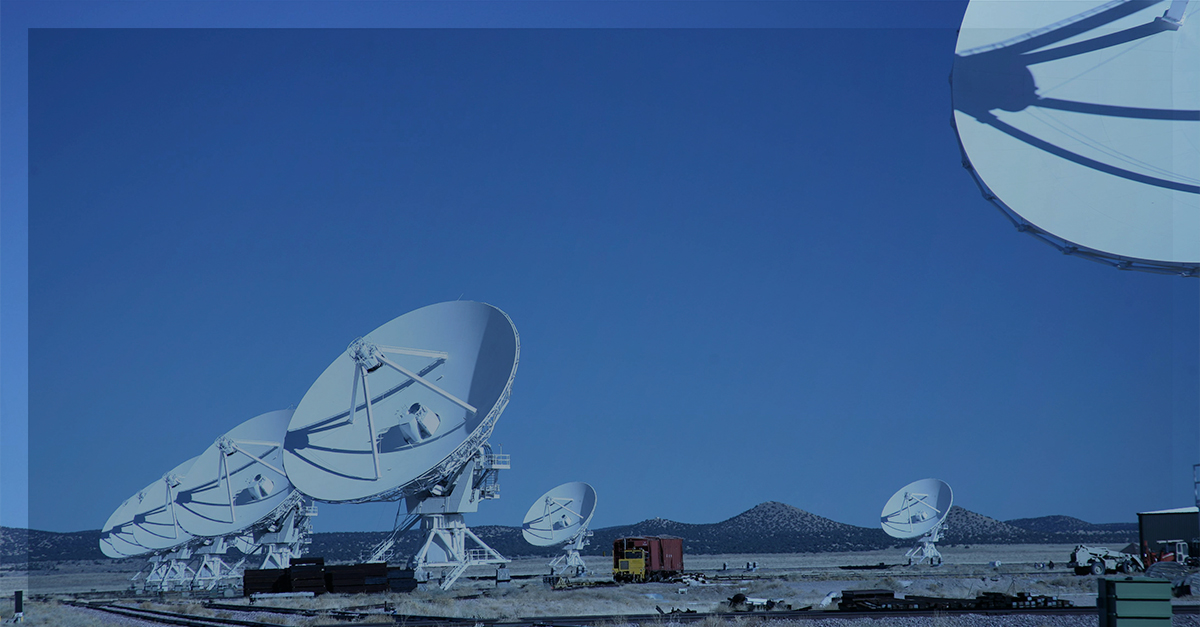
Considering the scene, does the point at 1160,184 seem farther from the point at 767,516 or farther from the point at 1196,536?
the point at 767,516

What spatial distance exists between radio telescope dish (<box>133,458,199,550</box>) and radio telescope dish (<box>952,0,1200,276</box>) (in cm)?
4396

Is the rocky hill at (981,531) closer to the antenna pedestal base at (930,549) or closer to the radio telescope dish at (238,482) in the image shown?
the antenna pedestal base at (930,549)

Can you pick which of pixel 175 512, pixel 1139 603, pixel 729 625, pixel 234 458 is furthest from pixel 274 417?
pixel 1139 603

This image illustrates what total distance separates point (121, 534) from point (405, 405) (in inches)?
1220

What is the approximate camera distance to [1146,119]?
18.5 meters

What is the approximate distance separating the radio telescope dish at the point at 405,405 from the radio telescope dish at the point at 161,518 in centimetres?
1963

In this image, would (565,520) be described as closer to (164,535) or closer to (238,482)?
(238,482)

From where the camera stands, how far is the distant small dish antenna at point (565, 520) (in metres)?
55.1

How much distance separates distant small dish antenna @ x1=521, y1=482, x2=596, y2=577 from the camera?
181 ft

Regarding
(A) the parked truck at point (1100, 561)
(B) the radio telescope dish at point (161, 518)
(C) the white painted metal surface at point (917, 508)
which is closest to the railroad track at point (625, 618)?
(A) the parked truck at point (1100, 561)

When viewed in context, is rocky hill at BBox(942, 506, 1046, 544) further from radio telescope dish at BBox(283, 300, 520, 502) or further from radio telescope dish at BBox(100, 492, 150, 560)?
radio telescope dish at BBox(283, 300, 520, 502)

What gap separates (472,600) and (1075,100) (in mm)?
23577

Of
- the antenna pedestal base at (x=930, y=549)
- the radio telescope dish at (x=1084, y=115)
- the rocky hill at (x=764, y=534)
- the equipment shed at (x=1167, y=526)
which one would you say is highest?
the radio telescope dish at (x=1084, y=115)

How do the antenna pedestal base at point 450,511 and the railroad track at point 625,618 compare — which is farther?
the antenna pedestal base at point 450,511
